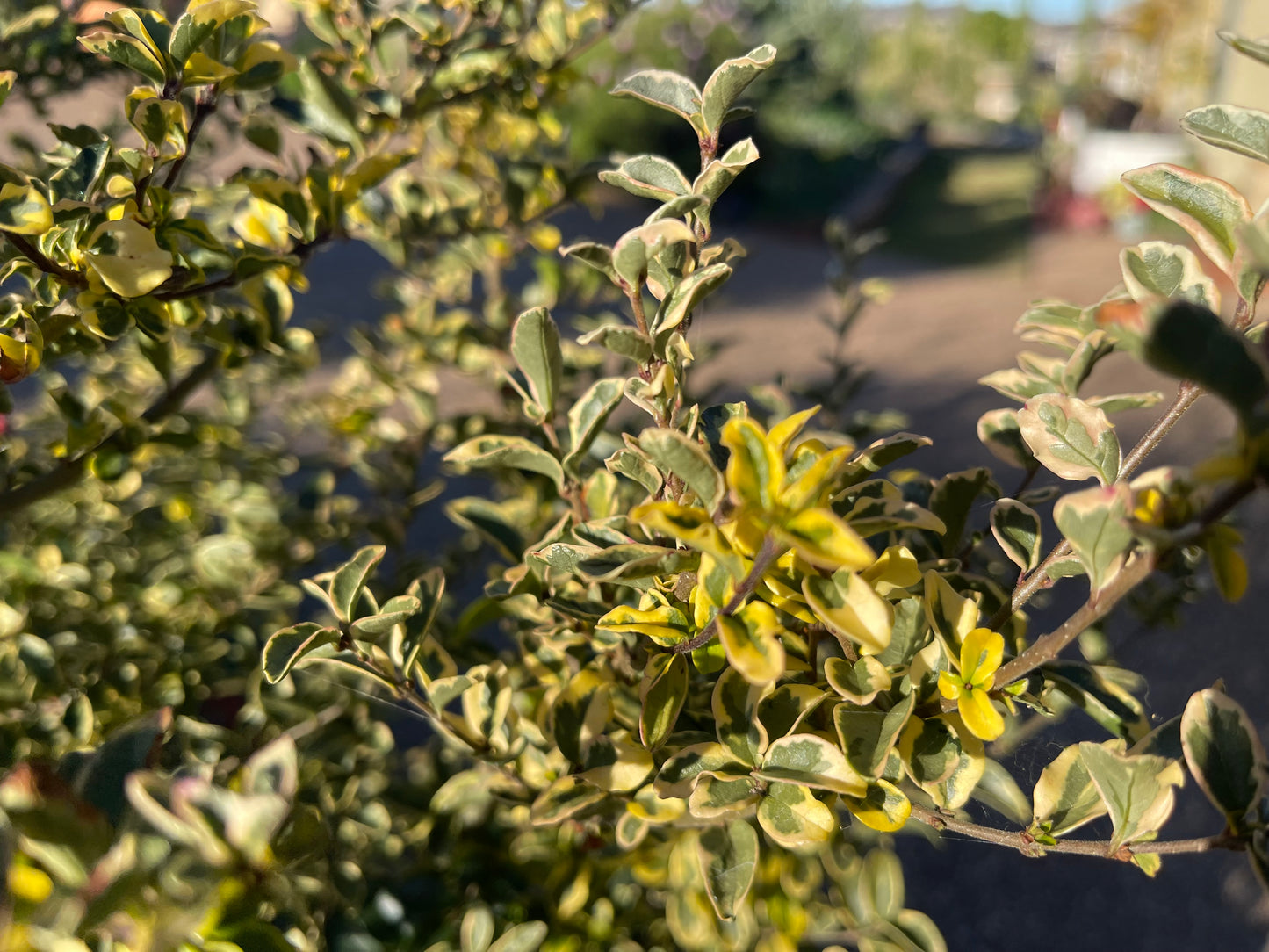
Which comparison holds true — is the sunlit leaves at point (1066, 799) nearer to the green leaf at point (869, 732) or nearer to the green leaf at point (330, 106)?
the green leaf at point (869, 732)

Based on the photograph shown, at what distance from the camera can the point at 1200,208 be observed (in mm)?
520

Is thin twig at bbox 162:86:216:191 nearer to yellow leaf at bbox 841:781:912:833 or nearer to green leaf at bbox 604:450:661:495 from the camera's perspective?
green leaf at bbox 604:450:661:495

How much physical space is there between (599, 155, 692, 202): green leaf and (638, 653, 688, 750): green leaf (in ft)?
1.11

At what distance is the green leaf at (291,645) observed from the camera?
61 centimetres

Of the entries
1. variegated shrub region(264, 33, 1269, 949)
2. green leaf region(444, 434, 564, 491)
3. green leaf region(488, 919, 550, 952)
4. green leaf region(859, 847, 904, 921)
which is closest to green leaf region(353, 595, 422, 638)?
variegated shrub region(264, 33, 1269, 949)

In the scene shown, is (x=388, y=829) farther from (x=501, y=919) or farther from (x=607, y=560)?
(x=607, y=560)

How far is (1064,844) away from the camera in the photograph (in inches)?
22.0

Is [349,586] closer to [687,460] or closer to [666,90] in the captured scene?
[687,460]

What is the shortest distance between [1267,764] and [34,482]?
1106mm

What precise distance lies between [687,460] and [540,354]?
28cm

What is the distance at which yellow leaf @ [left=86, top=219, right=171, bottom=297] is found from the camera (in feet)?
2.05

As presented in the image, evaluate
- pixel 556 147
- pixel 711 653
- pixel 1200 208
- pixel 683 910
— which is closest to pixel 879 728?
pixel 711 653

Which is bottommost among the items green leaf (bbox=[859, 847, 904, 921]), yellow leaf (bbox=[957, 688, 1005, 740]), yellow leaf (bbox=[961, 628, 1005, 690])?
green leaf (bbox=[859, 847, 904, 921])

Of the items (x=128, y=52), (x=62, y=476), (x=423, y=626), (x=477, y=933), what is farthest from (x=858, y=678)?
(x=62, y=476)
